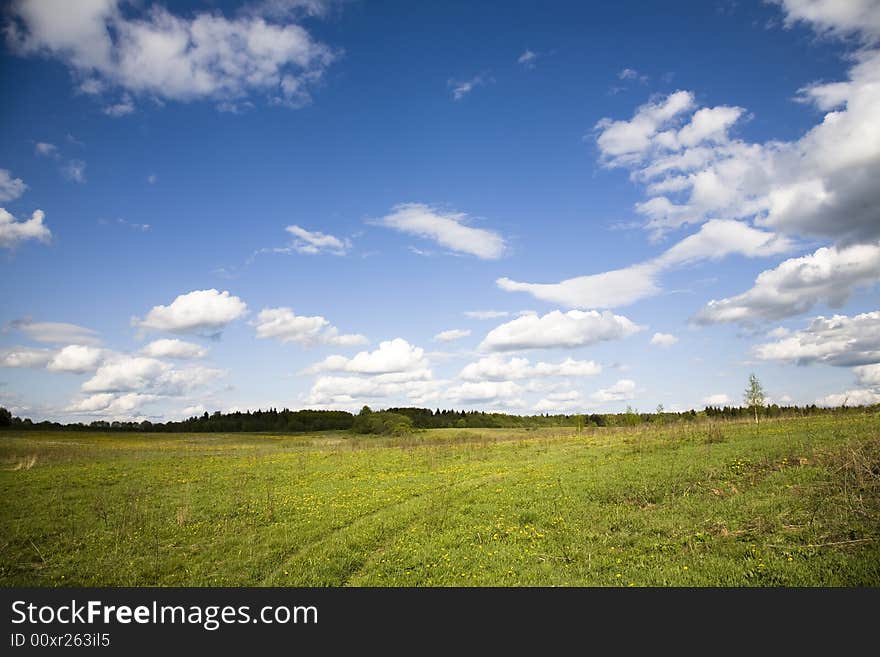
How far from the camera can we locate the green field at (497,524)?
11.7 metres

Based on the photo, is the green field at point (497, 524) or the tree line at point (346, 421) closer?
the green field at point (497, 524)

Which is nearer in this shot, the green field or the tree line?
the green field

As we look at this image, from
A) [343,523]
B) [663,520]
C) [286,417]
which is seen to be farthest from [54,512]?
[286,417]

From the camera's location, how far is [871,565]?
33.1 feet

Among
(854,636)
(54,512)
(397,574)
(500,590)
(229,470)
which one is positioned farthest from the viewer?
(229,470)

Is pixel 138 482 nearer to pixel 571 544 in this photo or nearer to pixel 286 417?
pixel 571 544

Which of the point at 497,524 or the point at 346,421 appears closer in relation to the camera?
the point at 497,524

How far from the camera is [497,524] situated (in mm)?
16656

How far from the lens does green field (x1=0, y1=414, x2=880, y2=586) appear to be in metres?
11.7

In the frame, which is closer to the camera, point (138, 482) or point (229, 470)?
point (138, 482)

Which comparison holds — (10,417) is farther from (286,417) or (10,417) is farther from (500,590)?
(500,590)

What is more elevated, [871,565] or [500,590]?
[871,565]

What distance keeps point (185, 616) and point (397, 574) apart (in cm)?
479

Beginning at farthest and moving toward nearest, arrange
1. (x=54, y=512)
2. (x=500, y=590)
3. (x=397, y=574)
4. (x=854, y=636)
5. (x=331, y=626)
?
(x=54, y=512), (x=397, y=574), (x=500, y=590), (x=331, y=626), (x=854, y=636)
